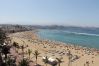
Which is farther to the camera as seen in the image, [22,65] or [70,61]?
[70,61]

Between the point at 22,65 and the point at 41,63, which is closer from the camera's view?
the point at 22,65

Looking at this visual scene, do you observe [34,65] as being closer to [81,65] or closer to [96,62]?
[81,65]

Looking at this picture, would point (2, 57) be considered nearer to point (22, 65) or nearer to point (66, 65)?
point (22, 65)

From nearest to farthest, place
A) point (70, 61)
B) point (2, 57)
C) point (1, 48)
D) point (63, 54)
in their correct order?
point (2, 57) < point (1, 48) < point (70, 61) < point (63, 54)

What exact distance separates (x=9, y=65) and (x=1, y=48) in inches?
723

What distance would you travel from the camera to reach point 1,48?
238 ft

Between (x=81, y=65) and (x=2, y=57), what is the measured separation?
27811mm

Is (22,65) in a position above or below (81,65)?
above

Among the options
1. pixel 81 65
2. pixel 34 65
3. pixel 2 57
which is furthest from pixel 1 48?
pixel 81 65

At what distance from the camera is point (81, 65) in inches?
2992

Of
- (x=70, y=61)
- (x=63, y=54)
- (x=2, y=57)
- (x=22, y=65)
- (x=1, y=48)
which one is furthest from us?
(x=63, y=54)

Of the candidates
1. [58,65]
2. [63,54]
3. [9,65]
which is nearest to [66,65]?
[58,65]

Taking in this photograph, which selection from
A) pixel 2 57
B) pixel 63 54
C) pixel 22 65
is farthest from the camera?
pixel 63 54

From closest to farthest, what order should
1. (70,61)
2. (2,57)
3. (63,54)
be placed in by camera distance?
(2,57) < (70,61) < (63,54)
